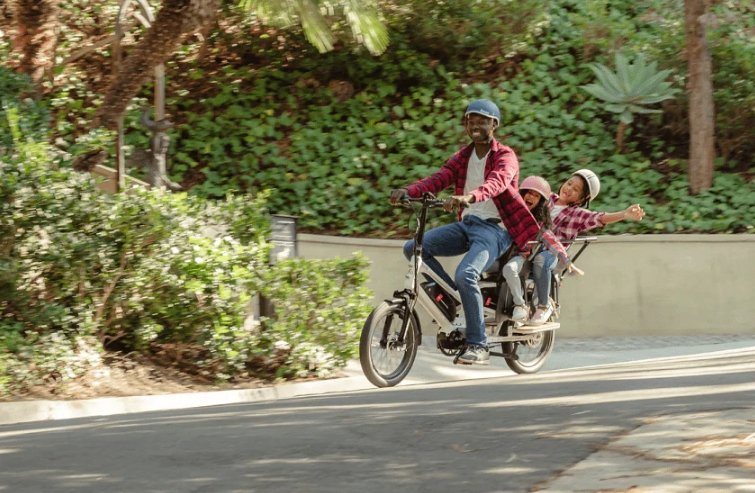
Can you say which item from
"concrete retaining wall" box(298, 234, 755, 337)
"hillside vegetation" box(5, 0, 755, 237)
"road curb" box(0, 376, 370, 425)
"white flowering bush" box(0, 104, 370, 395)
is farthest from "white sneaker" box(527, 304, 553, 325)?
"hillside vegetation" box(5, 0, 755, 237)

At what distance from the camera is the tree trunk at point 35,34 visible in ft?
43.3

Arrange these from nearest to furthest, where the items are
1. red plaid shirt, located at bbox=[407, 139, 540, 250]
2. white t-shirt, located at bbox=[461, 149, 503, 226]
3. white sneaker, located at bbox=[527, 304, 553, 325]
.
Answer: red plaid shirt, located at bbox=[407, 139, 540, 250]
white t-shirt, located at bbox=[461, 149, 503, 226]
white sneaker, located at bbox=[527, 304, 553, 325]

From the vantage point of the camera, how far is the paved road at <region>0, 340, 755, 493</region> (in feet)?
16.5

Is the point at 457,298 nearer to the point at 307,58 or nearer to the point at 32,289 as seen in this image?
the point at 32,289

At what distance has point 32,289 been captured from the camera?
968 cm

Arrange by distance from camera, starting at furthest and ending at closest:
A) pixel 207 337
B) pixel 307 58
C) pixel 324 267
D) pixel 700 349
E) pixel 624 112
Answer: pixel 307 58 < pixel 624 112 < pixel 700 349 < pixel 324 267 < pixel 207 337

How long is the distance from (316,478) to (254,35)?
14.8 metres

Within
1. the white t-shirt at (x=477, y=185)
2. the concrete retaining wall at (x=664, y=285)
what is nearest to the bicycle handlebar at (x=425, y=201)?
the white t-shirt at (x=477, y=185)

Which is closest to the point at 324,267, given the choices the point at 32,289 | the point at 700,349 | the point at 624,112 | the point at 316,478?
the point at 32,289

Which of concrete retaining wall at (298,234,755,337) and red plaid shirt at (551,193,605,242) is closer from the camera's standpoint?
red plaid shirt at (551,193,605,242)

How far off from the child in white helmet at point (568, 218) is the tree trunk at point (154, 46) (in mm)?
3918

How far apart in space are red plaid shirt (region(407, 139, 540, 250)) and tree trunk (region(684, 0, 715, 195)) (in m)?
7.32

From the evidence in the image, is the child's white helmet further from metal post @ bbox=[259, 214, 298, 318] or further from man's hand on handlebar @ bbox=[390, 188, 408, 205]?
metal post @ bbox=[259, 214, 298, 318]

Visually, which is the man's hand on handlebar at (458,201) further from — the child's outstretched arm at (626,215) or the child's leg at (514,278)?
the child's outstretched arm at (626,215)
